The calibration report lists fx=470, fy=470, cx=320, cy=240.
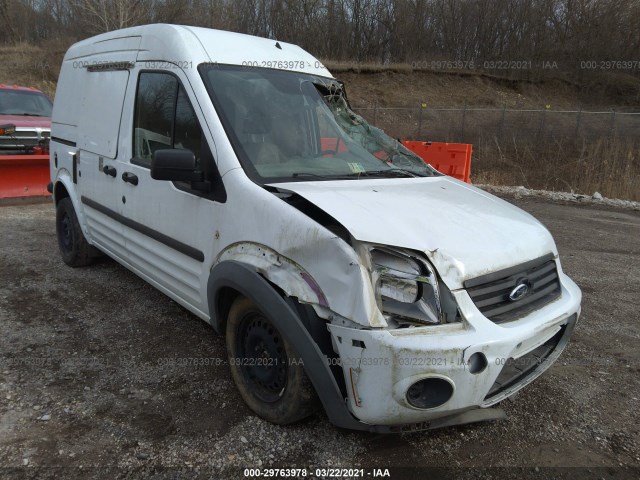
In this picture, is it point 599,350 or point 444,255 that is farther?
point 599,350

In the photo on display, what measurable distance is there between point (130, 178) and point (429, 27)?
42.7 m

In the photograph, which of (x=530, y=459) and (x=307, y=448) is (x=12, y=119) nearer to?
(x=307, y=448)

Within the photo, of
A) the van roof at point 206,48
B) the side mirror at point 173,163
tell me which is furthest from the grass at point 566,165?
the side mirror at point 173,163

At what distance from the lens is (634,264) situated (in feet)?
19.9

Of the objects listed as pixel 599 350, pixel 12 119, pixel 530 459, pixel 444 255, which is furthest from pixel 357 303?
pixel 12 119

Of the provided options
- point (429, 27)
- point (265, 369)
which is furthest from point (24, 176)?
point (429, 27)

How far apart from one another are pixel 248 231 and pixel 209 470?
1.24m

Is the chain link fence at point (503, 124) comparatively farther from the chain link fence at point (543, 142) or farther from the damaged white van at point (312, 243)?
the damaged white van at point (312, 243)

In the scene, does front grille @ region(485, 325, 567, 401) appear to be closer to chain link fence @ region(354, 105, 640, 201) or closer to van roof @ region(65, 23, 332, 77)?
van roof @ region(65, 23, 332, 77)

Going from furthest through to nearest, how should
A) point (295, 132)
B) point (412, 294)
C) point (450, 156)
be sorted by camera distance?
A: point (450, 156) → point (295, 132) → point (412, 294)

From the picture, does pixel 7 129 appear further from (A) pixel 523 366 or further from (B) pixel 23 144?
(A) pixel 523 366

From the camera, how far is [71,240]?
17.2ft

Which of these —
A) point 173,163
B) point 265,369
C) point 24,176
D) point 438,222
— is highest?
point 173,163

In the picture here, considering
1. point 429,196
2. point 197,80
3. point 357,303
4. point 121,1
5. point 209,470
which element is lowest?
point 209,470
